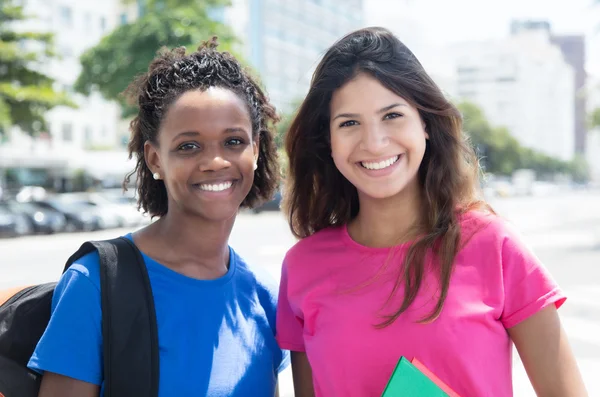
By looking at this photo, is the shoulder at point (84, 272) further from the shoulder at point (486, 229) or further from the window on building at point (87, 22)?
the window on building at point (87, 22)

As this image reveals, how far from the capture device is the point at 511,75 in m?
128

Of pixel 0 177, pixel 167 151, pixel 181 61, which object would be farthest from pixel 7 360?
pixel 0 177

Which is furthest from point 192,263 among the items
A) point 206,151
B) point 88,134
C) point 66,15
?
point 88,134

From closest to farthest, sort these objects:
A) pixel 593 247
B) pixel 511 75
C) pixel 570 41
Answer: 1. pixel 593 247
2. pixel 511 75
3. pixel 570 41

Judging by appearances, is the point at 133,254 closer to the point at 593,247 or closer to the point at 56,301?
the point at 56,301

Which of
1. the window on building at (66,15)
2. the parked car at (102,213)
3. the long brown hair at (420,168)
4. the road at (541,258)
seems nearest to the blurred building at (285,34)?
the window on building at (66,15)

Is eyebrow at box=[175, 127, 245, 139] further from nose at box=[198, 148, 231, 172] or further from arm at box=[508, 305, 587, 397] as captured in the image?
arm at box=[508, 305, 587, 397]

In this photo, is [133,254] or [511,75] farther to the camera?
[511,75]

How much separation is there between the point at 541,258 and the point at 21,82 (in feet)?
46.7

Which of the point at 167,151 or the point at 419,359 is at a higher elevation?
the point at 167,151

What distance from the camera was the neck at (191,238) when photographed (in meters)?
2.08

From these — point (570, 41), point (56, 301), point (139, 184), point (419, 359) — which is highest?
point (570, 41)

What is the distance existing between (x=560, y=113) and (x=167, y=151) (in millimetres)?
149036

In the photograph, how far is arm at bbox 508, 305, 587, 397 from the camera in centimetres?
179
